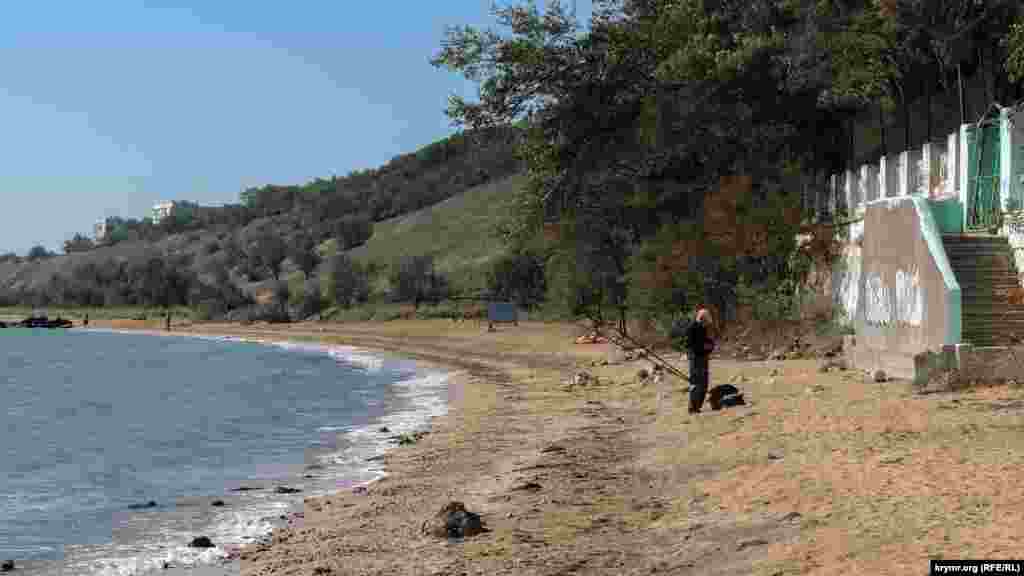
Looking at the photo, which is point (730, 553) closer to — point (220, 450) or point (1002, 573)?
point (1002, 573)

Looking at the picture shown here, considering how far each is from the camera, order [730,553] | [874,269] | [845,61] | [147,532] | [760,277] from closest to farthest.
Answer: [730,553]
[147,532]
[874,269]
[845,61]
[760,277]

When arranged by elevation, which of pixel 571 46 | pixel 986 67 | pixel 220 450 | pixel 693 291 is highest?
pixel 571 46

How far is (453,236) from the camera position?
393ft

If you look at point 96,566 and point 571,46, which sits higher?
point 571,46

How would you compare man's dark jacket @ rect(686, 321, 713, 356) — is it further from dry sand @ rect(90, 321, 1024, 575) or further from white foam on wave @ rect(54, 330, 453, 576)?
white foam on wave @ rect(54, 330, 453, 576)

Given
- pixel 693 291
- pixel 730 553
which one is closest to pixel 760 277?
pixel 693 291

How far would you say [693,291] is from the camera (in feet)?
116

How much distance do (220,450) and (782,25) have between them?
75.9 feet

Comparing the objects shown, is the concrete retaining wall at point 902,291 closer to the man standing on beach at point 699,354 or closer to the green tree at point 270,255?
the man standing on beach at point 699,354

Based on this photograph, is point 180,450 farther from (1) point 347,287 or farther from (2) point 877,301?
(1) point 347,287

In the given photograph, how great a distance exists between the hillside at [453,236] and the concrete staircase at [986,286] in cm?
Answer: 7034

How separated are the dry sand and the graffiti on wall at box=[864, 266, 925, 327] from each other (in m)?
1.09

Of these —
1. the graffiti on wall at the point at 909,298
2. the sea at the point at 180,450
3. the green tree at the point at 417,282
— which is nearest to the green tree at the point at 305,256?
the green tree at the point at 417,282

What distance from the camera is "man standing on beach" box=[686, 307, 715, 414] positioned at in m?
18.4
